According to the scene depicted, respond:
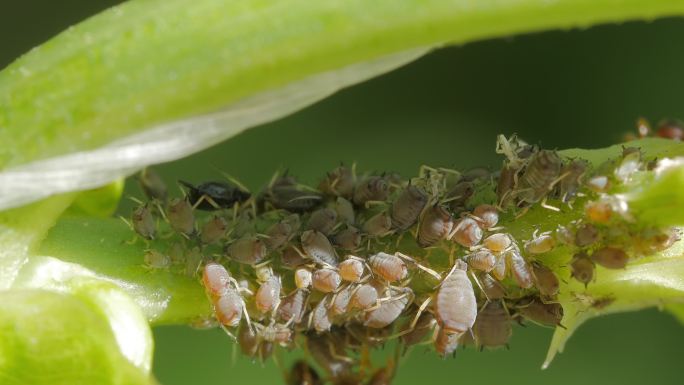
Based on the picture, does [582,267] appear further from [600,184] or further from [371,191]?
[371,191]

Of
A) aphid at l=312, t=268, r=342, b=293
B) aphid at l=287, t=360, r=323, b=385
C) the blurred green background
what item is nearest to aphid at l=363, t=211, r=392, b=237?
aphid at l=312, t=268, r=342, b=293

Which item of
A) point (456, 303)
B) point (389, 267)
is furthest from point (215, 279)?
point (456, 303)

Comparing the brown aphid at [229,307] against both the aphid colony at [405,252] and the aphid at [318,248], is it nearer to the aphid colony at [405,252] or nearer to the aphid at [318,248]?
the aphid colony at [405,252]

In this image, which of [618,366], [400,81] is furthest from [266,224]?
[400,81]

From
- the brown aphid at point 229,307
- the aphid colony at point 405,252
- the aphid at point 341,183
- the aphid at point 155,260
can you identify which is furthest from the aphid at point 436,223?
the aphid at point 155,260

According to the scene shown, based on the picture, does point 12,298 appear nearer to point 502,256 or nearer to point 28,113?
point 28,113

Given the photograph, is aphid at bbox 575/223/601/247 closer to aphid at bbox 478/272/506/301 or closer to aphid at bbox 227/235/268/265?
aphid at bbox 478/272/506/301

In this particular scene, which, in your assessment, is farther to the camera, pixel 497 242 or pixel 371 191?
pixel 371 191
